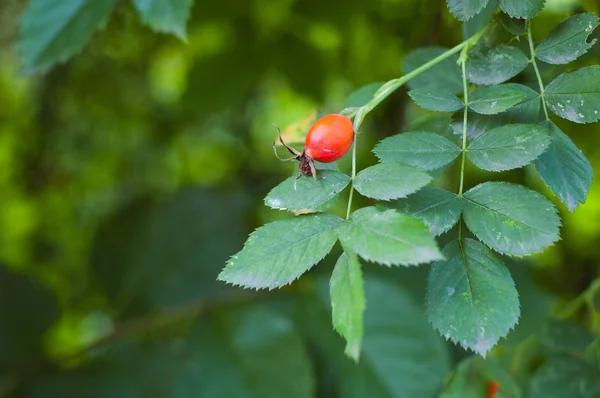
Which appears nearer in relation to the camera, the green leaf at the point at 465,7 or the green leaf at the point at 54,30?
the green leaf at the point at 465,7

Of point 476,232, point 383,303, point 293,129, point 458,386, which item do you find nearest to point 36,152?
point 383,303

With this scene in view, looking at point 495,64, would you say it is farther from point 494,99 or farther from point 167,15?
point 167,15

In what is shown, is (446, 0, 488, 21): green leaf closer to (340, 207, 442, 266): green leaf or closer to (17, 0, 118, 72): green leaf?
(340, 207, 442, 266): green leaf

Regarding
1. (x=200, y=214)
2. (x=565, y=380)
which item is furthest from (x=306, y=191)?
(x=200, y=214)

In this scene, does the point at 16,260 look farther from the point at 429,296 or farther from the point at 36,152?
the point at 429,296

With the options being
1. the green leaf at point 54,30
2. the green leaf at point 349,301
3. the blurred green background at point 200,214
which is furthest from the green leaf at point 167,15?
the green leaf at point 349,301

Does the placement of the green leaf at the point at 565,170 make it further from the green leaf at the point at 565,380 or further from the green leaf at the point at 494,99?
the green leaf at the point at 565,380

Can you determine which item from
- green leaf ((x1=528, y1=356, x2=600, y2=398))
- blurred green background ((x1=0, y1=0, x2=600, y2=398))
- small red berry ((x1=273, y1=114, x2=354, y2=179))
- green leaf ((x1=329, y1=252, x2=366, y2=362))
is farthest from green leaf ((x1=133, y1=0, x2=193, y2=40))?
green leaf ((x1=528, y1=356, x2=600, y2=398))
